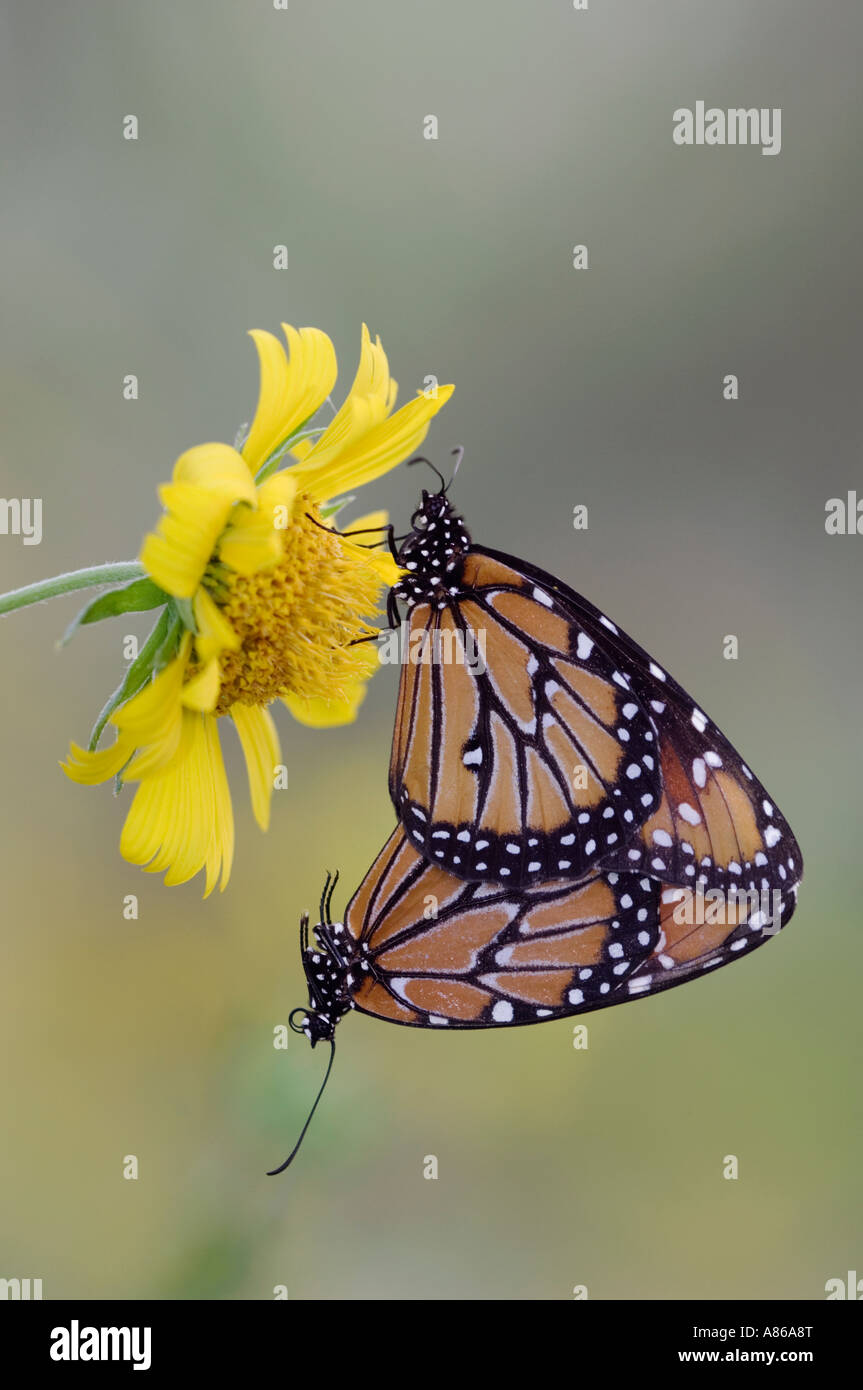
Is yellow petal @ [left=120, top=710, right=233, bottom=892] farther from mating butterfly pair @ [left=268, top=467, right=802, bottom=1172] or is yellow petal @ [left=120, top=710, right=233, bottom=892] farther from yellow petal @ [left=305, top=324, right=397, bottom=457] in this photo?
yellow petal @ [left=305, top=324, right=397, bottom=457]

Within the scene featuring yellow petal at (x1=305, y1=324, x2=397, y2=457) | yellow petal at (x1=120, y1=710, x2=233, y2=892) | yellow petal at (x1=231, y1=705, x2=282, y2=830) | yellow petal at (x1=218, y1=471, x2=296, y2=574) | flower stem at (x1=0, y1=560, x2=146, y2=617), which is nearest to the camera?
flower stem at (x1=0, y1=560, x2=146, y2=617)

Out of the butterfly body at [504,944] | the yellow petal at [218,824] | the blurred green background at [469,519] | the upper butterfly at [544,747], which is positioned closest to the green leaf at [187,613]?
the yellow petal at [218,824]

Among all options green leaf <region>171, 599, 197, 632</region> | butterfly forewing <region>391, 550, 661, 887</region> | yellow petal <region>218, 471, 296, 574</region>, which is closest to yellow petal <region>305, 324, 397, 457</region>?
yellow petal <region>218, 471, 296, 574</region>

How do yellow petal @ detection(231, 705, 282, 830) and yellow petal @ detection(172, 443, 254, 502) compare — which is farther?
yellow petal @ detection(231, 705, 282, 830)

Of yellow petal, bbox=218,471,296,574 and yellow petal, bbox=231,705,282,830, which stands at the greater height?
yellow petal, bbox=218,471,296,574

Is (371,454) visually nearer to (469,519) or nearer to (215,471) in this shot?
(215,471)

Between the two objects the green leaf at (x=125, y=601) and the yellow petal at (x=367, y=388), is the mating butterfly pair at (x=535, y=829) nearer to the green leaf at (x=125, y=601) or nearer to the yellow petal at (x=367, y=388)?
the yellow petal at (x=367, y=388)
